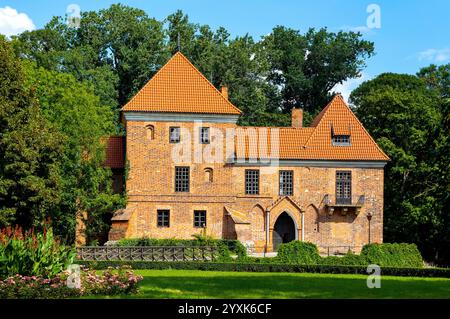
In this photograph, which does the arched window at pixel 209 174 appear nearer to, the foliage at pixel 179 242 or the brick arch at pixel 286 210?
the brick arch at pixel 286 210

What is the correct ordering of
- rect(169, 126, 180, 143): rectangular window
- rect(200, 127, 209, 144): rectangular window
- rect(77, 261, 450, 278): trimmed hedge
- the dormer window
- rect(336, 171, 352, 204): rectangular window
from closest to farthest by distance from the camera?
rect(77, 261, 450, 278): trimmed hedge < rect(169, 126, 180, 143): rectangular window < rect(200, 127, 209, 144): rectangular window < rect(336, 171, 352, 204): rectangular window < the dormer window

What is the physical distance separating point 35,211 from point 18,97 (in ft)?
17.6

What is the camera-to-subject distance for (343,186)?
44562 millimetres

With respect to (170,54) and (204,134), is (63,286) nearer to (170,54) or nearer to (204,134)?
(204,134)

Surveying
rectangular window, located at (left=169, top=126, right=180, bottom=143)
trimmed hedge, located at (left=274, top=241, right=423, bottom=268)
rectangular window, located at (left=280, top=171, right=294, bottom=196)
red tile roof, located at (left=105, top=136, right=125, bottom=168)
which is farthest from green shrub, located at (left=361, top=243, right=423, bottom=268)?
red tile roof, located at (left=105, top=136, right=125, bottom=168)

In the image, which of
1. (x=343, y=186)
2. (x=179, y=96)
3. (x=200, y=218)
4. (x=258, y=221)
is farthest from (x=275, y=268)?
(x=179, y=96)

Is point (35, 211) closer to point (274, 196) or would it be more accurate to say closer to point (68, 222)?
point (68, 222)

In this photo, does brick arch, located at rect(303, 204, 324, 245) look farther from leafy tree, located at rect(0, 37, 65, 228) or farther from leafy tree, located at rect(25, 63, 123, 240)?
leafy tree, located at rect(0, 37, 65, 228)

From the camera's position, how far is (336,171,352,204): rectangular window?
44375 mm

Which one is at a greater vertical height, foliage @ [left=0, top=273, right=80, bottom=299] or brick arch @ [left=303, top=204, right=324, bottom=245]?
brick arch @ [left=303, top=204, right=324, bottom=245]

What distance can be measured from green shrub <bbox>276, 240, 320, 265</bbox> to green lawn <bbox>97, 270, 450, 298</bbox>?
773 cm

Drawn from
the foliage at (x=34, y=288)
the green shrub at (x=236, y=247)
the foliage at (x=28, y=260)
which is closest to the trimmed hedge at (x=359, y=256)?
the green shrub at (x=236, y=247)

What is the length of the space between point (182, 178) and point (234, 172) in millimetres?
3058
